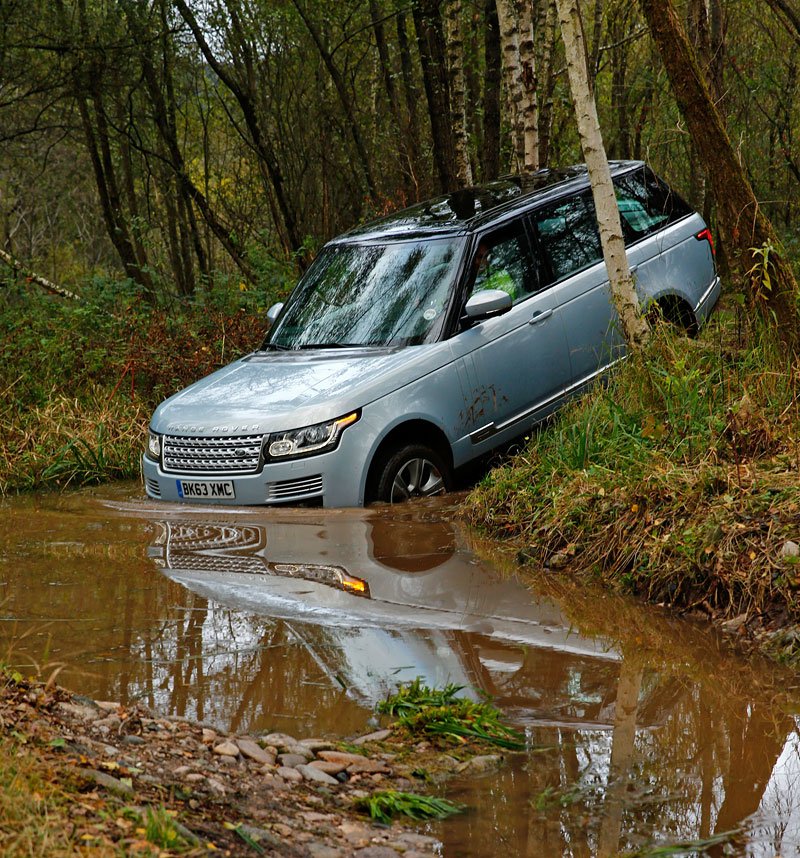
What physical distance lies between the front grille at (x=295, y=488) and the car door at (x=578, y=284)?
2429 mm

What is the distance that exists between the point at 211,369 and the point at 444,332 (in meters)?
4.14

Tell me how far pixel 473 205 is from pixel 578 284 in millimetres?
1038

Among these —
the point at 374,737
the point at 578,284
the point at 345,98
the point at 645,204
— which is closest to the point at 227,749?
the point at 374,737

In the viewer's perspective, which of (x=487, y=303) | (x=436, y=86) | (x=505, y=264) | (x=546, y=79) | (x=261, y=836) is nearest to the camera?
(x=261, y=836)

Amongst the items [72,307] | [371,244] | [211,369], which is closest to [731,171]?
[371,244]

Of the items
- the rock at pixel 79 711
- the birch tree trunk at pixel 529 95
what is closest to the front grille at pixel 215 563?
the rock at pixel 79 711

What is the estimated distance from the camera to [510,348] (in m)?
7.85

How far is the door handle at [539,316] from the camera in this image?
7996mm

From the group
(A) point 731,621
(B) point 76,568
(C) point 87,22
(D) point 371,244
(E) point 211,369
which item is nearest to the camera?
(A) point 731,621

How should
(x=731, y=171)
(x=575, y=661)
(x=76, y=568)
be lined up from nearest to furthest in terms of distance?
(x=575, y=661)
(x=76, y=568)
(x=731, y=171)

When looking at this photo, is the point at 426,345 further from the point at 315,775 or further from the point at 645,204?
the point at 315,775

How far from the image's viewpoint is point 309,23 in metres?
16.0

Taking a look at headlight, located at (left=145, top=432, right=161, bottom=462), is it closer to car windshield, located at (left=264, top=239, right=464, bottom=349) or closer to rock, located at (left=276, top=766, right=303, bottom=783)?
car windshield, located at (left=264, top=239, right=464, bottom=349)

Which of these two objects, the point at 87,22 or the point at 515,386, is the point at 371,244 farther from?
the point at 87,22
